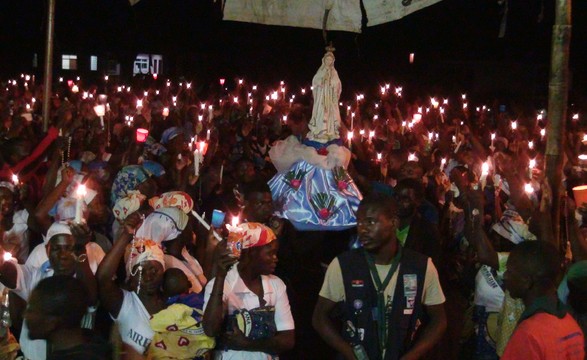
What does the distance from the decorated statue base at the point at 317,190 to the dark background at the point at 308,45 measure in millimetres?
19790

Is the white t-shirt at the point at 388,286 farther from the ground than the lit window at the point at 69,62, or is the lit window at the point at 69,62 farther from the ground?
the lit window at the point at 69,62

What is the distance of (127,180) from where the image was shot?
7.76 meters

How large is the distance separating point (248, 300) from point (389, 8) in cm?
332

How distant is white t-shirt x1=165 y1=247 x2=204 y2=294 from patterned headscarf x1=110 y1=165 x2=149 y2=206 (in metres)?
1.55

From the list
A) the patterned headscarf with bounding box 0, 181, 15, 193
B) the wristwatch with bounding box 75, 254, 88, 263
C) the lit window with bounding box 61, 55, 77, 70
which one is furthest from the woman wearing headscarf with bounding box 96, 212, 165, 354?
the lit window with bounding box 61, 55, 77, 70

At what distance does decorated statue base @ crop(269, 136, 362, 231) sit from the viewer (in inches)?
334

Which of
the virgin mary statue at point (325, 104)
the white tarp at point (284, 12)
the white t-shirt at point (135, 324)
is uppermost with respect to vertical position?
the white tarp at point (284, 12)

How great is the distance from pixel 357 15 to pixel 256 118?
831cm

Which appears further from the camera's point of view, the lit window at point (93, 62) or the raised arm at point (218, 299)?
the lit window at point (93, 62)

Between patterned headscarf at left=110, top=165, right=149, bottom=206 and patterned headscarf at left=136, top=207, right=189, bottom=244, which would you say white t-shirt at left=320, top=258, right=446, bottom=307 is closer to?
patterned headscarf at left=136, top=207, right=189, bottom=244

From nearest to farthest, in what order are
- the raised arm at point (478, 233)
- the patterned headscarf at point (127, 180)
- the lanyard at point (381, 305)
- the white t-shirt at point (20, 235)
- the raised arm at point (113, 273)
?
the lanyard at point (381, 305) → the raised arm at point (113, 273) → the raised arm at point (478, 233) → the white t-shirt at point (20, 235) → the patterned headscarf at point (127, 180)

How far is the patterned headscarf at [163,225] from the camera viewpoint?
237 inches

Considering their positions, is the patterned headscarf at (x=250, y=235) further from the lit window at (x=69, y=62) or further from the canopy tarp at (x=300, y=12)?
the lit window at (x=69, y=62)

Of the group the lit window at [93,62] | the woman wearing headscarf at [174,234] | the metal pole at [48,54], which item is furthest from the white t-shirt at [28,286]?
the lit window at [93,62]
